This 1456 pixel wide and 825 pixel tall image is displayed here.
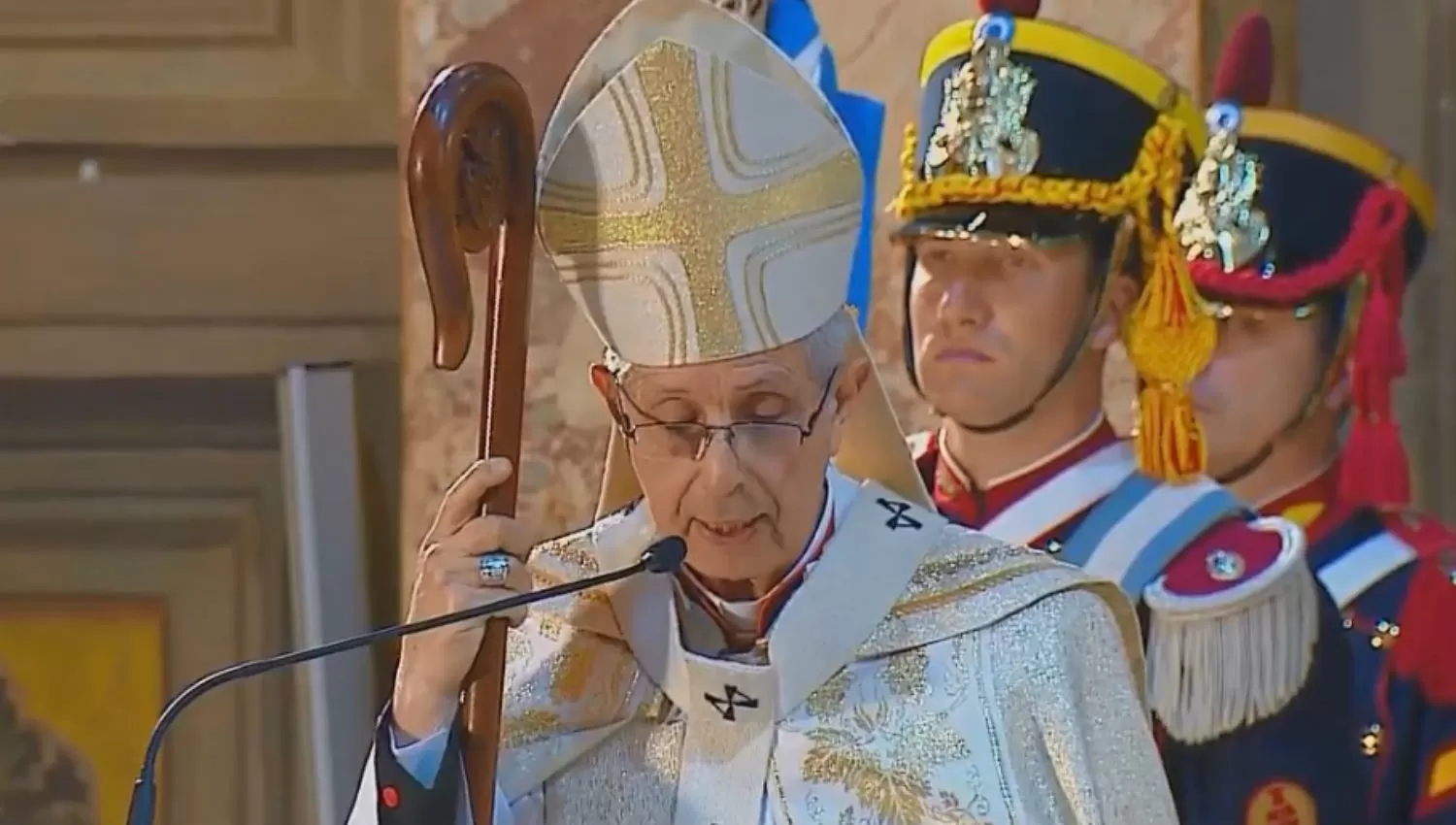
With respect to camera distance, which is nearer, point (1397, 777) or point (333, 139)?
point (1397, 777)

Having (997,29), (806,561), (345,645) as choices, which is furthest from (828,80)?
(345,645)

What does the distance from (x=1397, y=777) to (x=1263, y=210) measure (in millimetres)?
442

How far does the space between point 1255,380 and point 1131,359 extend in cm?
12

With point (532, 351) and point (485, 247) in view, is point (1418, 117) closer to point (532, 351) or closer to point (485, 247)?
Result: point (532, 351)

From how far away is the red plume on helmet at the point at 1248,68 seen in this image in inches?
66.6

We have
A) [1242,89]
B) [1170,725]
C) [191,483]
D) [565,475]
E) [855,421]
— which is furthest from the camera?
[191,483]

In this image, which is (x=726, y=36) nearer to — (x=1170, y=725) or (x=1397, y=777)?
(x=1170, y=725)

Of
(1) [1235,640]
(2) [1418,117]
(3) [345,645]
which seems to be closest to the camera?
(3) [345,645]

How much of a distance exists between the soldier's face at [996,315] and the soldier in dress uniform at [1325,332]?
4.9 inches

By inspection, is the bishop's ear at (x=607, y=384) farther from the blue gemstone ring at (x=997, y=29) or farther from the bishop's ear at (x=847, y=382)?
the blue gemstone ring at (x=997, y=29)

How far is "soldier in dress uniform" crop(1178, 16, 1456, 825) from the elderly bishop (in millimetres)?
406

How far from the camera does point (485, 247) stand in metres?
1.17

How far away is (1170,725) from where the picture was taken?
5.16 ft

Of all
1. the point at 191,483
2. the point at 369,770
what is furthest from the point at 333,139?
the point at 369,770
